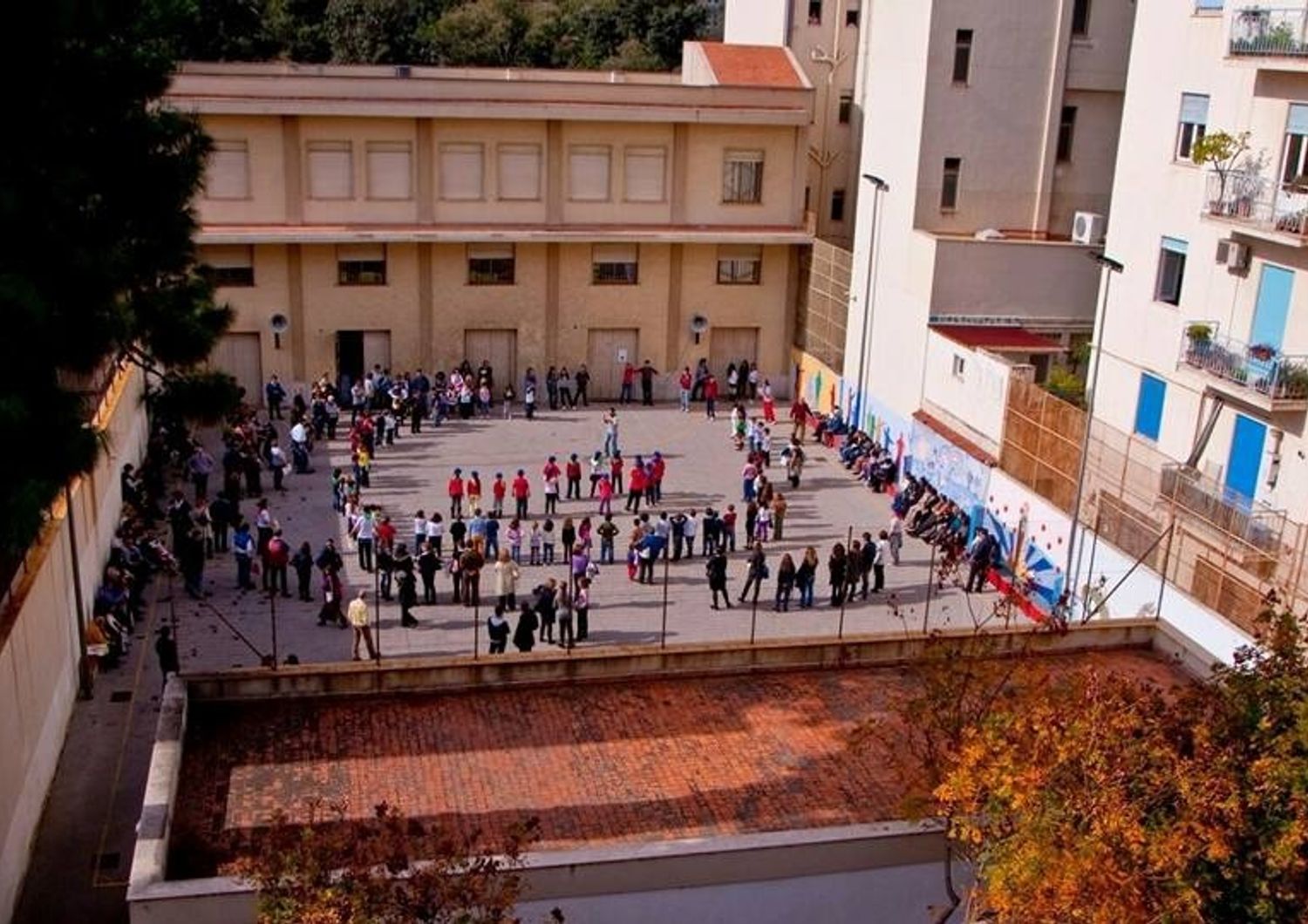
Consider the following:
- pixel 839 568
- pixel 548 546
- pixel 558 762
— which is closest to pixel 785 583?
pixel 839 568

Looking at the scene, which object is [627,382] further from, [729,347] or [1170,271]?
[1170,271]

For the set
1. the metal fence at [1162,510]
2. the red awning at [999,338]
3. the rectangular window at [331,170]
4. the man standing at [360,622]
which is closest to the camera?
the man standing at [360,622]

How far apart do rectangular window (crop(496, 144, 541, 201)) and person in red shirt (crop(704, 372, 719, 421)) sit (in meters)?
7.06

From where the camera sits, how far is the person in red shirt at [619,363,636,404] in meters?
39.2

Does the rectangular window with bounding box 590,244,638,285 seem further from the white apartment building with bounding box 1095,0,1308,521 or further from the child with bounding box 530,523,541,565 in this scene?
the white apartment building with bounding box 1095,0,1308,521

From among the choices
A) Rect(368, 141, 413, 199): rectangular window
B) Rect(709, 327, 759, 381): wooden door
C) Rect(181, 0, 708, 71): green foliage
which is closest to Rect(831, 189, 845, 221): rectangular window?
Rect(709, 327, 759, 381): wooden door

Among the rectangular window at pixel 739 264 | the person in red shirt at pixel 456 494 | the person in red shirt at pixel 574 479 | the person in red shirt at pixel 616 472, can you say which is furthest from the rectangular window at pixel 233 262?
the rectangular window at pixel 739 264

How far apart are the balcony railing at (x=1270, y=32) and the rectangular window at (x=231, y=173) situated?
2370 centimetres

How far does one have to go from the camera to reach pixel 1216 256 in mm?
24641

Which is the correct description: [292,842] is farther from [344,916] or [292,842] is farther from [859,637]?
[859,637]

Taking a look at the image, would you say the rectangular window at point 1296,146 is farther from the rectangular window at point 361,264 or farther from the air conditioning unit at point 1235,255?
the rectangular window at point 361,264

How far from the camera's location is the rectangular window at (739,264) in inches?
1563

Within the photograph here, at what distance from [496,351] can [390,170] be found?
585 centimetres

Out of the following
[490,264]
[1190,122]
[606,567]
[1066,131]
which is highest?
[1190,122]
